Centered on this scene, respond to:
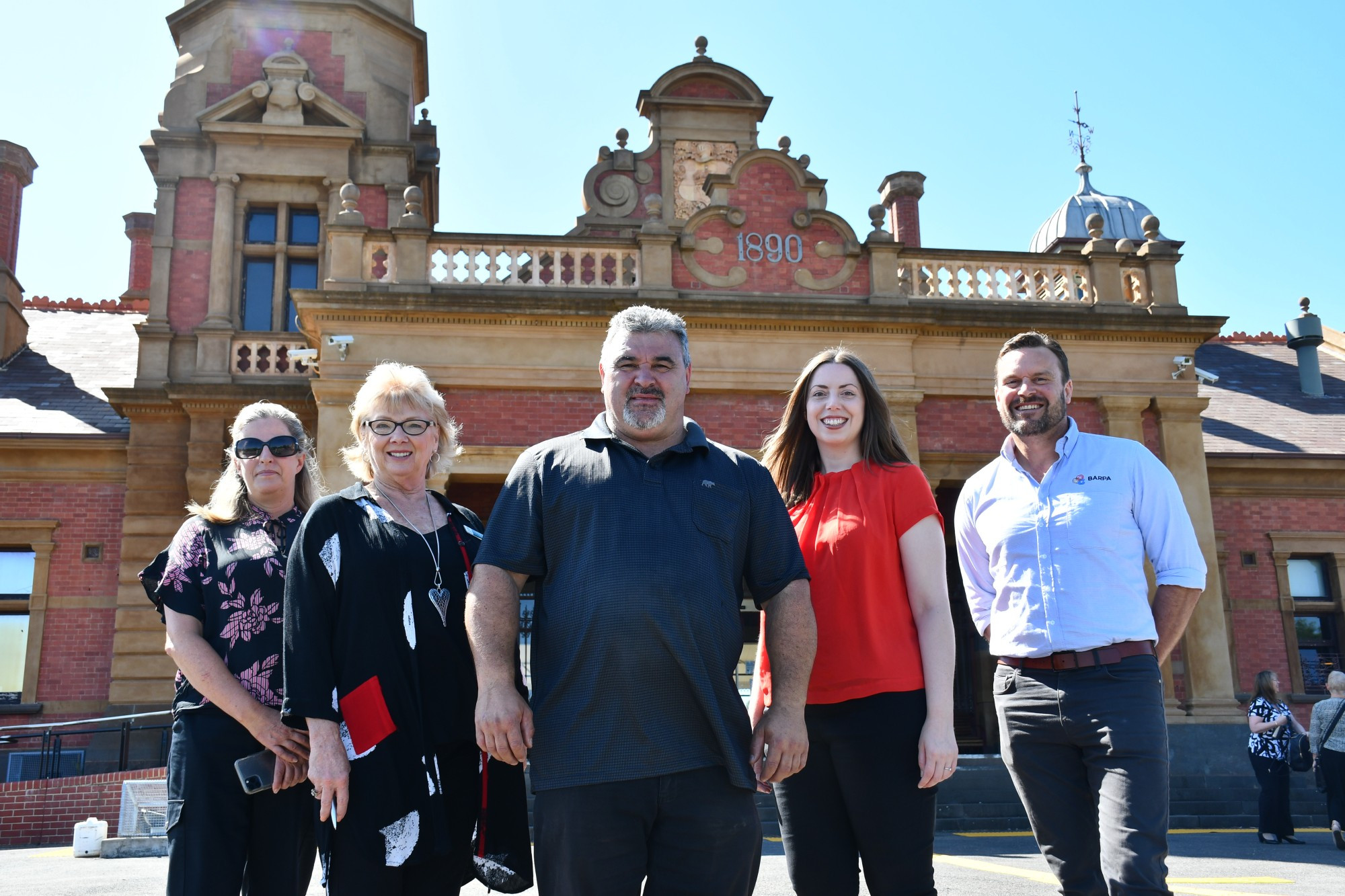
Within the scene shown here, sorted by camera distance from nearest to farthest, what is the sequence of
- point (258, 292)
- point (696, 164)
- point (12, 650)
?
1. point (12, 650)
2. point (258, 292)
3. point (696, 164)

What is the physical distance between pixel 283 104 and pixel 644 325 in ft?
51.5

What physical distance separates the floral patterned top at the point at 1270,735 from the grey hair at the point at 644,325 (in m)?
8.98

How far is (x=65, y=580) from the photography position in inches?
623

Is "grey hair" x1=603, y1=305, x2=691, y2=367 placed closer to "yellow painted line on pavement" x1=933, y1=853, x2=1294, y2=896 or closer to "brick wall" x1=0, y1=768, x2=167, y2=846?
"yellow painted line on pavement" x1=933, y1=853, x2=1294, y2=896

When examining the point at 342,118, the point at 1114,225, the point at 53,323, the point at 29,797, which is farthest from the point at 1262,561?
the point at 53,323

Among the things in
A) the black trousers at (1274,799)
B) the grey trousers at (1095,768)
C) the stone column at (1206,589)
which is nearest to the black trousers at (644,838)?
the grey trousers at (1095,768)

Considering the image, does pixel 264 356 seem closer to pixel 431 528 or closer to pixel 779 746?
pixel 431 528

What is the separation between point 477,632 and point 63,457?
1568cm

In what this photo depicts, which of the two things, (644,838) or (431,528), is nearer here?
(644,838)

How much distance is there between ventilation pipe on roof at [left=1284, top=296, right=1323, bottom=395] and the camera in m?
20.9

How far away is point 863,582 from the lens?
3.41 metres

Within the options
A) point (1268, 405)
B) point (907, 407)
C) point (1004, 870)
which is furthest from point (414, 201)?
point (1268, 405)

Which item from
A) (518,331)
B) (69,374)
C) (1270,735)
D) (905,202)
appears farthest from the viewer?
(905,202)

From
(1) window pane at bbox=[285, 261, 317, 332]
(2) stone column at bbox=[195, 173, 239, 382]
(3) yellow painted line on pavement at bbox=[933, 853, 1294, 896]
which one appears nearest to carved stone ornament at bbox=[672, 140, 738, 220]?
(1) window pane at bbox=[285, 261, 317, 332]
